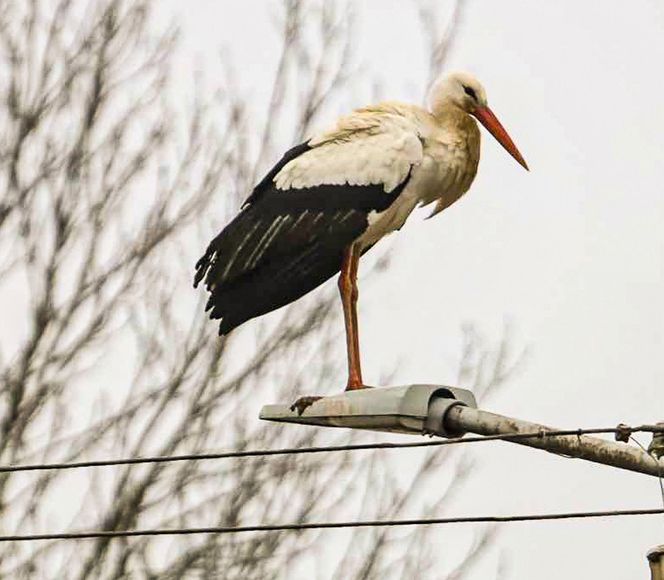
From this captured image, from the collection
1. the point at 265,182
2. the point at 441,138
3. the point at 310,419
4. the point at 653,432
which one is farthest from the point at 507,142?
the point at 653,432

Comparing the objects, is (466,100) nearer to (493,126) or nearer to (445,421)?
(493,126)

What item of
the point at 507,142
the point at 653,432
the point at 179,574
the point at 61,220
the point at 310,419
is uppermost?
the point at 61,220

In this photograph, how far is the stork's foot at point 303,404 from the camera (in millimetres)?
6613

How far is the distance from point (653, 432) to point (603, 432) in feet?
0.41

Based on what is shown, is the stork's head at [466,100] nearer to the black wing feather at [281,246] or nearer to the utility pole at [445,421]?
the black wing feather at [281,246]

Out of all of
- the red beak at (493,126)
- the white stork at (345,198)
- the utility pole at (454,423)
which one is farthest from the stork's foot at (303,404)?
the red beak at (493,126)

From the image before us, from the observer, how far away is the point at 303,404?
22.2 feet

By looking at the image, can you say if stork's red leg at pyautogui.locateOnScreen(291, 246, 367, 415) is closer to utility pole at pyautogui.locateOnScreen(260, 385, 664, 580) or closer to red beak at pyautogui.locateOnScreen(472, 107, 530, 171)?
red beak at pyautogui.locateOnScreen(472, 107, 530, 171)

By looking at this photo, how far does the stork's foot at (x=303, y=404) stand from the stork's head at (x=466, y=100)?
2.16m

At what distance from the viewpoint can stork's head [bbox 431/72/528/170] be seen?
876 cm

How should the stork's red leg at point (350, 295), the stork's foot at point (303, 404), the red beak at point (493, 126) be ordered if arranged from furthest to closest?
the red beak at point (493, 126), the stork's red leg at point (350, 295), the stork's foot at point (303, 404)

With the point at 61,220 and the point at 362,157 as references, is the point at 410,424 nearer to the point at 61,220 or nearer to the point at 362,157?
the point at 362,157

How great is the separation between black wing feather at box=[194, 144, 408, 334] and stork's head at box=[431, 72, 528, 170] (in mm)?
489

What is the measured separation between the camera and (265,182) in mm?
8703
